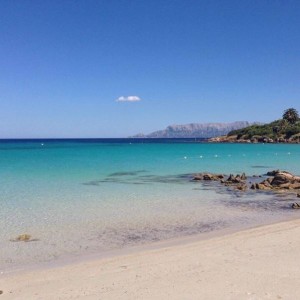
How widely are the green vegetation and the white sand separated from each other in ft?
458

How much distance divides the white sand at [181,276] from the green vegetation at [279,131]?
13963cm

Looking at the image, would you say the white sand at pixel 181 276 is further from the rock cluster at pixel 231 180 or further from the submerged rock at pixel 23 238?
the rock cluster at pixel 231 180

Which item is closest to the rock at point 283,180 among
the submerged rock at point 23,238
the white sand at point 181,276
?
the white sand at point 181,276

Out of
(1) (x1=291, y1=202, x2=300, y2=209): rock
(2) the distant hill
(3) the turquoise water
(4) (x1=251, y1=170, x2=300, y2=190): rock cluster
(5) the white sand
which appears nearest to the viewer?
(5) the white sand

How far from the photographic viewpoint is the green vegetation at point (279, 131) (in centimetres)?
14738

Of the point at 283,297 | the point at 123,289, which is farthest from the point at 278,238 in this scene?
the point at 123,289

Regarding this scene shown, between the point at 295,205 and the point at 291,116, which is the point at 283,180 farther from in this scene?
the point at 291,116

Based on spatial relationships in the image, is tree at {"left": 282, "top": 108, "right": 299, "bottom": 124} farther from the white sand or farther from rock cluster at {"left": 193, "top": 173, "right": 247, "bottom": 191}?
the white sand

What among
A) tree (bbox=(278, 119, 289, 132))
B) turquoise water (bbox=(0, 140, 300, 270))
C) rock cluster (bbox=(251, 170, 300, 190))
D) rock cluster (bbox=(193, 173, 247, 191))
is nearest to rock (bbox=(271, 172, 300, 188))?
rock cluster (bbox=(251, 170, 300, 190))

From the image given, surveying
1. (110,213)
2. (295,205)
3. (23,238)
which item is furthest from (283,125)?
(23,238)

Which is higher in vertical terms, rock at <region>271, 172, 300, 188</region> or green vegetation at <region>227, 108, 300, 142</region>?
green vegetation at <region>227, 108, 300, 142</region>

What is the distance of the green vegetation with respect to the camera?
14738 centimetres

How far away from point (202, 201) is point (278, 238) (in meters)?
9.66

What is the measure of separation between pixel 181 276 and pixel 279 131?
156263 millimetres
